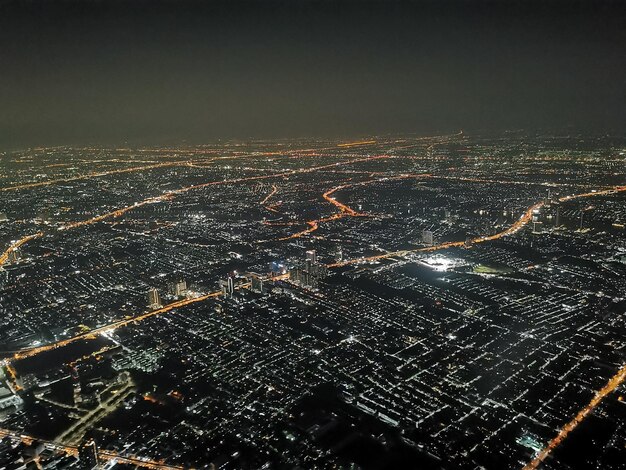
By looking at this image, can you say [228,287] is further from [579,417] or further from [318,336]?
[579,417]

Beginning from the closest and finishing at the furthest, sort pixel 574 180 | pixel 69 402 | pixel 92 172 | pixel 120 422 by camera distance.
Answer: pixel 120 422, pixel 69 402, pixel 574 180, pixel 92 172

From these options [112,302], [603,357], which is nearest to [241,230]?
[112,302]

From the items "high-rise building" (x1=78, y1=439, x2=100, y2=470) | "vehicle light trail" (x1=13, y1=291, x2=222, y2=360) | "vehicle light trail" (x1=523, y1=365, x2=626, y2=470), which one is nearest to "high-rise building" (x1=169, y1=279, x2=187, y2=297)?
"vehicle light trail" (x1=13, y1=291, x2=222, y2=360)

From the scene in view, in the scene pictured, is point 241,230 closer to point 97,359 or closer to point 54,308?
point 54,308

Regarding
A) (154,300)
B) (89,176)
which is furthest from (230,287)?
(89,176)

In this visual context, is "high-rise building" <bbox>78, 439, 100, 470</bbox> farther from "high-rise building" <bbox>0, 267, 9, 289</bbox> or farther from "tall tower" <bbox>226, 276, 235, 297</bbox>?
"high-rise building" <bbox>0, 267, 9, 289</bbox>

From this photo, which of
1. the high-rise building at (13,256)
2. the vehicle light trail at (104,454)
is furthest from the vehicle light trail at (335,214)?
the vehicle light trail at (104,454)

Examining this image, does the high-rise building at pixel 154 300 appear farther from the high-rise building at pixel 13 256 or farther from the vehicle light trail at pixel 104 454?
the high-rise building at pixel 13 256
